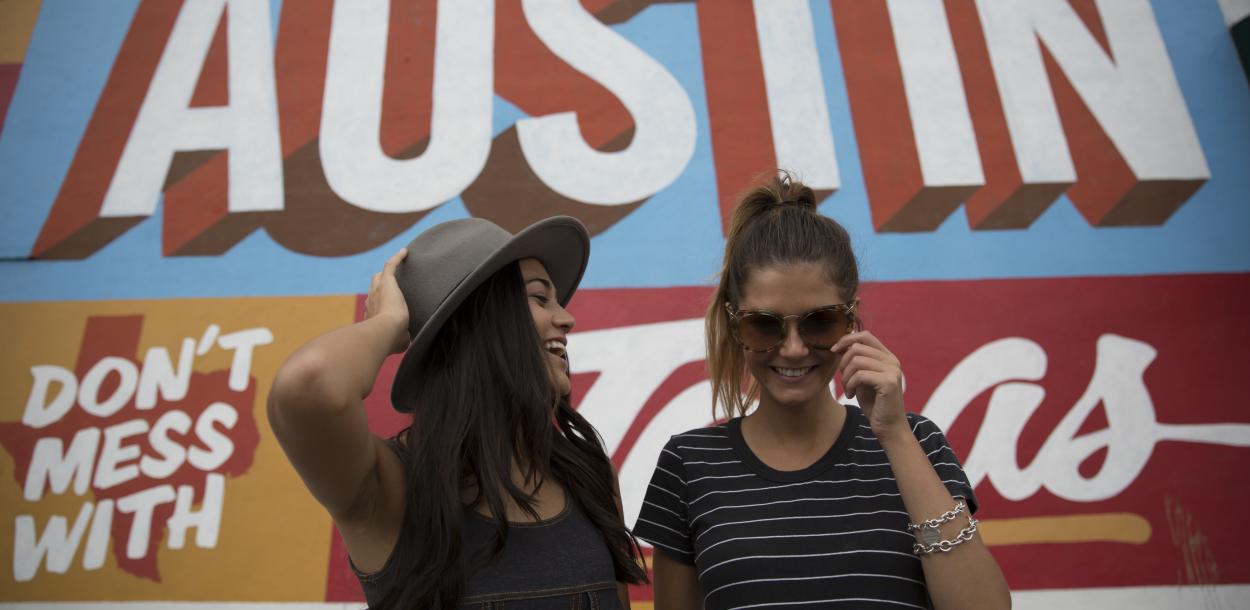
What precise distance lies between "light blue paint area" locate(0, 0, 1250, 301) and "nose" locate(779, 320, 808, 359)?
2262mm

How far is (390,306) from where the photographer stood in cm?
150

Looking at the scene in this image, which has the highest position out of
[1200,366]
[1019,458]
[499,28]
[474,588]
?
[499,28]

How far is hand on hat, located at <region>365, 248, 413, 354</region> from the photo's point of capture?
1463 millimetres

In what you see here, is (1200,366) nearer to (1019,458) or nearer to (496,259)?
(1019,458)

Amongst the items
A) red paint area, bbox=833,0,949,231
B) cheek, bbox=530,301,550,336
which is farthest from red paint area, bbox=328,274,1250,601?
cheek, bbox=530,301,550,336

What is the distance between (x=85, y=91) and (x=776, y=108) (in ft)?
11.8

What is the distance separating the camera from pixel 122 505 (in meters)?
3.44

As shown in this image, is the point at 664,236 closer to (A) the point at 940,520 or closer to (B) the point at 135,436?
(B) the point at 135,436

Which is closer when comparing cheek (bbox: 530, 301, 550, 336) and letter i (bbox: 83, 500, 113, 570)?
cheek (bbox: 530, 301, 550, 336)

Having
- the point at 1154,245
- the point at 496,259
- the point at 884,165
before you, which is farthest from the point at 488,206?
the point at 1154,245

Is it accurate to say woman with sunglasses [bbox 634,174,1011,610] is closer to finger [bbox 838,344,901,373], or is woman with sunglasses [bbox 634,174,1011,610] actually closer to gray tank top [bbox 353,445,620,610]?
finger [bbox 838,344,901,373]

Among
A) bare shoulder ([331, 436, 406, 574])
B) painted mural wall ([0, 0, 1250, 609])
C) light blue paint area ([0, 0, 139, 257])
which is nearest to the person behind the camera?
bare shoulder ([331, 436, 406, 574])

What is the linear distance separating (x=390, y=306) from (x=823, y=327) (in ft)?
2.76

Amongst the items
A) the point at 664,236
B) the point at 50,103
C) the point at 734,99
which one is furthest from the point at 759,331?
the point at 50,103
